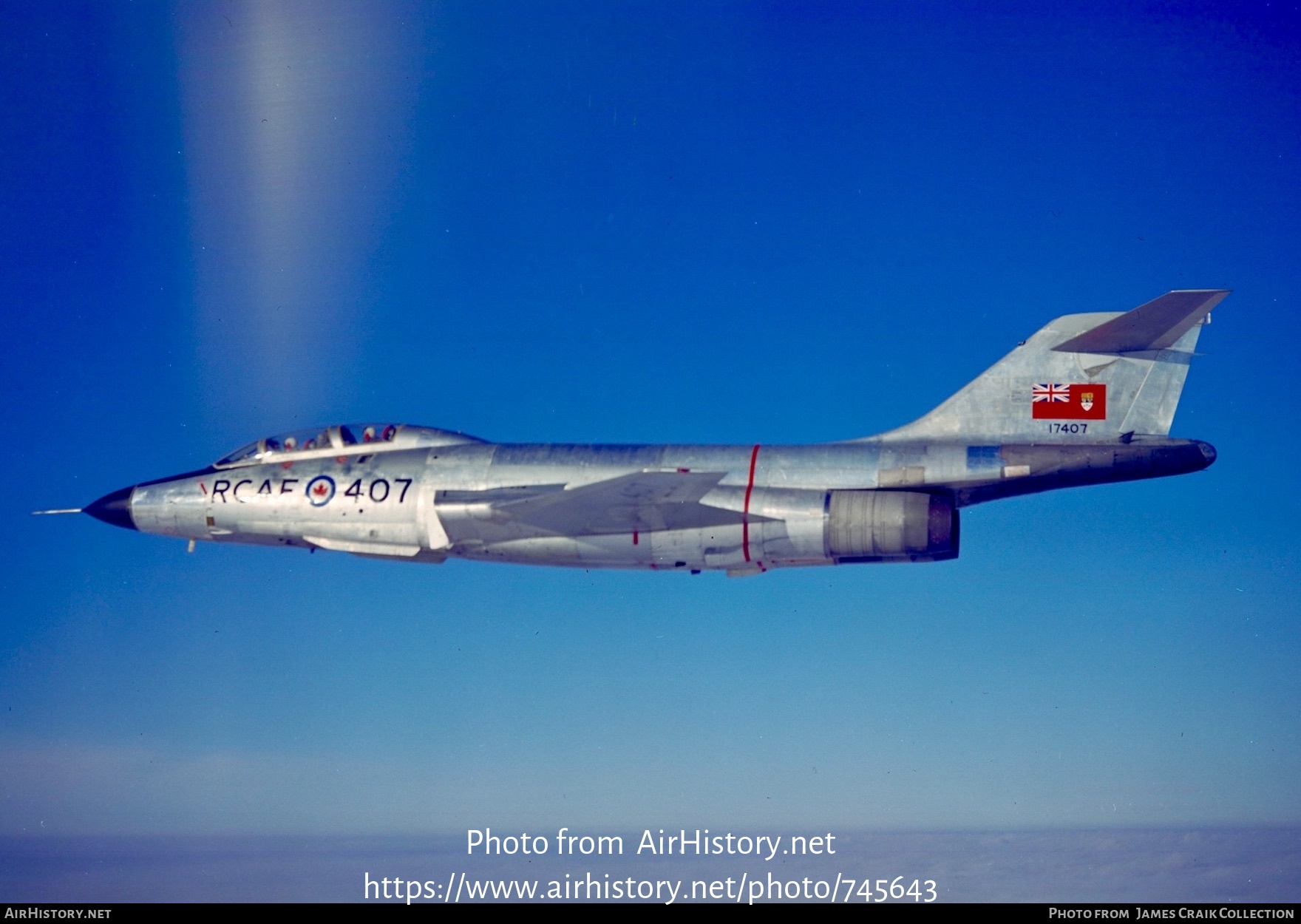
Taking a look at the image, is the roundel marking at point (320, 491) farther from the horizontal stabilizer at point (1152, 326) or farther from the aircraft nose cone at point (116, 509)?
the horizontal stabilizer at point (1152, 326)

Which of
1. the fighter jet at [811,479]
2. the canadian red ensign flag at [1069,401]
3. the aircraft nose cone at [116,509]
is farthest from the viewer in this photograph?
the aircraft nose cone at [116,509]

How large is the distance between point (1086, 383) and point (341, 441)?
13.7 meters

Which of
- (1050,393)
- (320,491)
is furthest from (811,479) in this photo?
(320,491)

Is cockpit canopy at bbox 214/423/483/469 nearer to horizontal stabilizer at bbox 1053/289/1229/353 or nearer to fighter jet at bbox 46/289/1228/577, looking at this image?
fighter jet at bbox 46/289/1228/577

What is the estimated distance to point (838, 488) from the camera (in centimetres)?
2239

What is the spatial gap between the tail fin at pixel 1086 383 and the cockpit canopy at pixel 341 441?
27.6ft

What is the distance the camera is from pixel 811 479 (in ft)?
74.0

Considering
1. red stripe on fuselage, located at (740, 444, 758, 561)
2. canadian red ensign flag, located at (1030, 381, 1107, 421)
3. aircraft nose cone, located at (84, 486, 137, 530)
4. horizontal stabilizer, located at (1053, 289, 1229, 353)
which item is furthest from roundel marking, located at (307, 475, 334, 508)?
horizontal stabilizer, located at (1053, 289, 1229, 353)

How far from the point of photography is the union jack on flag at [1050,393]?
2267cm

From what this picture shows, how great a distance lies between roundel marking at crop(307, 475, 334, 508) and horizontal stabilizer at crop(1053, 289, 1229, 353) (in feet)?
43.5

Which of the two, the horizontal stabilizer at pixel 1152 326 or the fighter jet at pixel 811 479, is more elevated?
the horizontal stabilizer at pixel 1152 326

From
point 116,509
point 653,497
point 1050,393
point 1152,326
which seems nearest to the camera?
point 1152,326

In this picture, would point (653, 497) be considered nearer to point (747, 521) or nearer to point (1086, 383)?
point (747, 521)

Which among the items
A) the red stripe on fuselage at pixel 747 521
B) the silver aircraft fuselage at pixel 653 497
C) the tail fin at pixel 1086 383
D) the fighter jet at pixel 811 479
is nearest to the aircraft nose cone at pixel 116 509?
the silver aircraft fuselage at pixel 653 497
